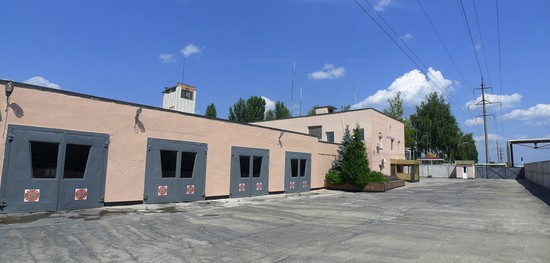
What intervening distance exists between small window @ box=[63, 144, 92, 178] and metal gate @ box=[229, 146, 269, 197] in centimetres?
728

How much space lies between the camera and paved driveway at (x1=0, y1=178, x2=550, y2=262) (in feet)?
21.5

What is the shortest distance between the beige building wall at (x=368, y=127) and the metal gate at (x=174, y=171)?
17817mm

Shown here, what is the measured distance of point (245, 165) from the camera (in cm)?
1894

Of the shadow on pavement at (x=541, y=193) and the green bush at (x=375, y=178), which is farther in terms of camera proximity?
the green bush at (x=375, y=178)

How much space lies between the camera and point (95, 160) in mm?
12477

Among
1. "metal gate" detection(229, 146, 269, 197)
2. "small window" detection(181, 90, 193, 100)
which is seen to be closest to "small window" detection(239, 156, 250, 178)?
"metal gate" detection(229, 146, 269, 197)

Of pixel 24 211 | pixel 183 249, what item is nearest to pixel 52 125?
pixel 24 211

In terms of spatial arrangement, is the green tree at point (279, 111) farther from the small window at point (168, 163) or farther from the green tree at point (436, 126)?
the small window at point (168, 163)

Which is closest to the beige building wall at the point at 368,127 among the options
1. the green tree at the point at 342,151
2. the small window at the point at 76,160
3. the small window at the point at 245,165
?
the green tree at the point at 342,151

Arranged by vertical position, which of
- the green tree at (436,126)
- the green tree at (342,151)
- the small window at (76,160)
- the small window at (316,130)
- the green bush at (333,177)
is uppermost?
the green tree at (436,126)

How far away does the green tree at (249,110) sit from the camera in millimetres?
63875

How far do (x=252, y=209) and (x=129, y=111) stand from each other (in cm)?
613

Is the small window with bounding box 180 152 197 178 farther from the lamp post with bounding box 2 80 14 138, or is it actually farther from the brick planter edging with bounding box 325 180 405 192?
the brick planter edging with bounding box 325 180 405 192

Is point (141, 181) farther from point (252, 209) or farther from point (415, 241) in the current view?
point (415, 241)
